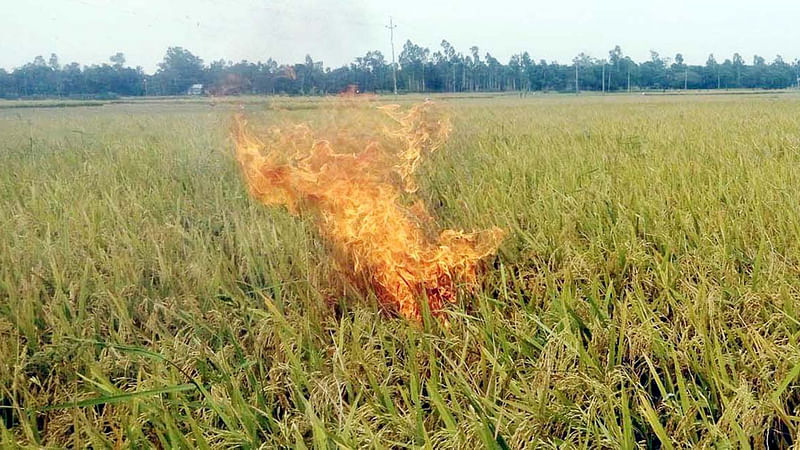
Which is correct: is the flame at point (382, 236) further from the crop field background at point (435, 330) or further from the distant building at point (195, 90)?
Result: the distant building at point (195, 90)

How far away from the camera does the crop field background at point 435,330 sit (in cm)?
139

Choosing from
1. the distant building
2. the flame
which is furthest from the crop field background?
the distant building

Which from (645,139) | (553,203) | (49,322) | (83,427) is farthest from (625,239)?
(645,139)

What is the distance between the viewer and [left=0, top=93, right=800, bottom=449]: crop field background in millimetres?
1391

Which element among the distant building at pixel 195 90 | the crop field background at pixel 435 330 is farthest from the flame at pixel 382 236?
the distant building at pixel 195 90

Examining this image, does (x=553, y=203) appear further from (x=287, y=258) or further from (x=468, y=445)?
(x=468, y=445)

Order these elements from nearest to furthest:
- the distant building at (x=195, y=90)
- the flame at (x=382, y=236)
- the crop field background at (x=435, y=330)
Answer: the crop field background at (x=435, y=330)
the flame at (x=382, y=236)
the distant building at (x=195, y=90)

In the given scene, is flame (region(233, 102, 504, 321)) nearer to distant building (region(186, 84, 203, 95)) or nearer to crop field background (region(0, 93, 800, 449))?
crop field background (region(0, 93, 800, 449))

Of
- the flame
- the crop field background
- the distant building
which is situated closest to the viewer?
the crop field background

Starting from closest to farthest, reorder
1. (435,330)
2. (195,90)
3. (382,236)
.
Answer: (435,330) → (382,236) → (195,90)

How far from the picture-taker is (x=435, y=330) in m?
1.93

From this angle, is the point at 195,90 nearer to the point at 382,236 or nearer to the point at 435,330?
the point at 382,236

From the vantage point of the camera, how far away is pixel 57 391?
66.3 inches

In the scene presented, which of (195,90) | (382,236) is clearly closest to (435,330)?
(382,236)
